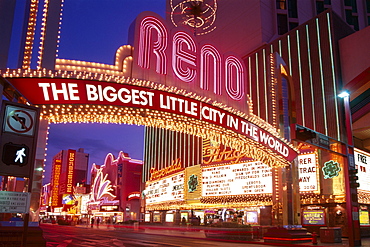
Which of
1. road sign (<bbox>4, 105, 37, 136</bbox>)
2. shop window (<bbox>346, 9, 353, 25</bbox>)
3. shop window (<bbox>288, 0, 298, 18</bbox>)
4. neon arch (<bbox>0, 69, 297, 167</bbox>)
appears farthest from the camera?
shop window (<bbox>346, 9, 353, 25</bbox>)

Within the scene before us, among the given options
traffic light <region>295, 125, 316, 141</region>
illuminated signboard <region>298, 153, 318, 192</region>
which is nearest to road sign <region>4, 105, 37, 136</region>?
traffic light <region>295, 125, 316, 141</region>

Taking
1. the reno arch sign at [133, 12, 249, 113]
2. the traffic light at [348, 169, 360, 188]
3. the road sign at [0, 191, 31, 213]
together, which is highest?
the reno arch sign at [133, 12, 249, 113]

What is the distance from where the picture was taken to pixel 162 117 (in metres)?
16.7

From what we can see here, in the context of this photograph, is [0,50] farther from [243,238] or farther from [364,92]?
[364,92]

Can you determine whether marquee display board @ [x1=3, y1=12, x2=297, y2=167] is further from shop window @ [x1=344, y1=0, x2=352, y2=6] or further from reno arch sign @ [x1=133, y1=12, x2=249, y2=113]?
shop window @ [x1=344, y1=0, x2=352, y2=6]

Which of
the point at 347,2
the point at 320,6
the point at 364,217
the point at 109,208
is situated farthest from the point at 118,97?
the point at 109,208

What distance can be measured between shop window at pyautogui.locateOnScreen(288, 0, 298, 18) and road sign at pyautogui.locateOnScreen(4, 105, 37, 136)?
4526 cm

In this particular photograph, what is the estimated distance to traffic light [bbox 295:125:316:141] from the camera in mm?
19125

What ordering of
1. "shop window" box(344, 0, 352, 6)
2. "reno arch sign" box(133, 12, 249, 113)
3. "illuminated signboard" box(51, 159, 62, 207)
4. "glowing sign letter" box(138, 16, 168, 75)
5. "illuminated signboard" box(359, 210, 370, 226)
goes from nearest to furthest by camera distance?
"glowing sign letter" box(138, 16, 168, 75)
"reno arch sign" box(133, 12, 249, 113)
"illuminated signboard" box(359, 210, 370, 226)
"shop window" box(344, 0, 352, 6)
"illuminated signboard" box(51, 159, 62, 207)

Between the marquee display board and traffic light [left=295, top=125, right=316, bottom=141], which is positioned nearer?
the marquee display board

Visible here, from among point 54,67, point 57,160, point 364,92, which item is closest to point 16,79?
point 54,67

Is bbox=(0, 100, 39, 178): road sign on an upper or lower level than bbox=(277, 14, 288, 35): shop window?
lower

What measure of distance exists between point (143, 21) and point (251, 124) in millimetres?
8198

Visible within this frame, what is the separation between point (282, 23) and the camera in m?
46.4
